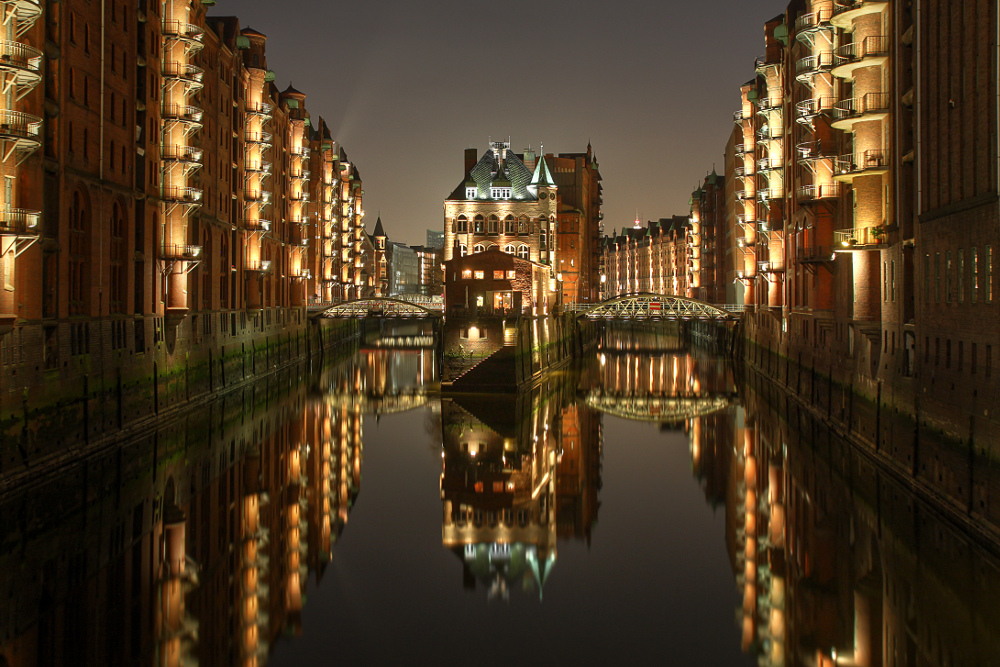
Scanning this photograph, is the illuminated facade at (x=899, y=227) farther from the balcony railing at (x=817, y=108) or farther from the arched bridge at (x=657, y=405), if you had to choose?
the arched bridge at (x=657, y=405)

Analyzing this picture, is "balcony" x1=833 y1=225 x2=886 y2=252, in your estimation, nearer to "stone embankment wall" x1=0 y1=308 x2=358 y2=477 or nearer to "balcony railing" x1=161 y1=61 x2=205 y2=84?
"stone embankment wall" x1=0 y1=308 x2=358 y2=477

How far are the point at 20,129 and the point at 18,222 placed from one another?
225 centimetres

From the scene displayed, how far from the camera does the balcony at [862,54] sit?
84.0 ft

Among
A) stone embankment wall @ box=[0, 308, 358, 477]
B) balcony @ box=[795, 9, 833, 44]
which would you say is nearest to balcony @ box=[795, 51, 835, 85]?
balcony @ box=[795, 9, 833, 44]

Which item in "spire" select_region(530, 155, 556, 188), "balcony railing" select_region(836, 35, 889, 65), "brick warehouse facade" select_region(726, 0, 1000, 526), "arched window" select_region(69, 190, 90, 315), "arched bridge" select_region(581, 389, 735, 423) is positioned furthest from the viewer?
"spire" select_region(530, 155, 556, 188)

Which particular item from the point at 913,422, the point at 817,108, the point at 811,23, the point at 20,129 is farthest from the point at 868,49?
the point at 20,129

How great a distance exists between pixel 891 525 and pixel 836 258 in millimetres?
16158

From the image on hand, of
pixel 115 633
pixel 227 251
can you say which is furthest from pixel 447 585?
pixel 227 251

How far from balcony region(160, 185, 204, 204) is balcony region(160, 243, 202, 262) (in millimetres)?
1688

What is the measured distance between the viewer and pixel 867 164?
25906mm

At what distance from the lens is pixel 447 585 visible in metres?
16.6

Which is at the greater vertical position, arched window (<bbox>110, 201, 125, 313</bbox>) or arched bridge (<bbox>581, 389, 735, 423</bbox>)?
arched window (<bbox>110, 201, 125, 313</bbox>)

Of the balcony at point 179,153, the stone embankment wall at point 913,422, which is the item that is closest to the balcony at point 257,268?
the balcony at point 179,153

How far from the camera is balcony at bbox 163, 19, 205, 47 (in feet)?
109
